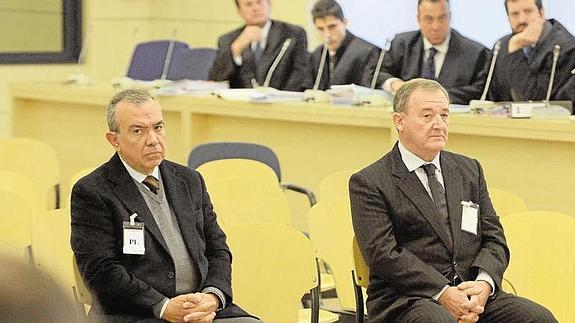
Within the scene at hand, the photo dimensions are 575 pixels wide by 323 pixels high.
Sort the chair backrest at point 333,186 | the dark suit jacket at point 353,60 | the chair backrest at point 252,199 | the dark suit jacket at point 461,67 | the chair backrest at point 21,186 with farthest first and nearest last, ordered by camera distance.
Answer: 1. the dark suit jacket at point 353,60
2. the dark suit jacket at point 461,67
3. the chair backrest at point 333,186
4. the chair backrest at point 21,186
5. the chair backrest at point 252,199

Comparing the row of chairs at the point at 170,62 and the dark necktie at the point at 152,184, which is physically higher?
the dark necktie at the point at 152,184

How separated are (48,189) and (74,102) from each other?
200 centimetres

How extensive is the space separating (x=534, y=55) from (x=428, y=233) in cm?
252

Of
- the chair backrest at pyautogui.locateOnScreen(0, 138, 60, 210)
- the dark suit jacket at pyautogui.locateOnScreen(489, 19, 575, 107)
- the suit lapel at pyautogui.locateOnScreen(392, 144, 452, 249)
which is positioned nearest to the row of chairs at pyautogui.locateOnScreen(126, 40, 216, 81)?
the chair backrest at pyautogui.locateOnScreen(0, 138, 60, 210)

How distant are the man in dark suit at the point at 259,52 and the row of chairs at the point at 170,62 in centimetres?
101

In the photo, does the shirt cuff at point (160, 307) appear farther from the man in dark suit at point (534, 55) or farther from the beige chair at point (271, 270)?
the man in dark suit at point (534, 55)

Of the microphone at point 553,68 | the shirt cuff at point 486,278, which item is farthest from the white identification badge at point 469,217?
the microphone at point 553,68

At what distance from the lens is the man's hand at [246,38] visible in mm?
6941

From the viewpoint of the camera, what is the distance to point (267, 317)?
3.36 meters

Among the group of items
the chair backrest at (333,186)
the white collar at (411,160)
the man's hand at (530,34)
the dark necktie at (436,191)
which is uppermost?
the man's hand at (530,34)

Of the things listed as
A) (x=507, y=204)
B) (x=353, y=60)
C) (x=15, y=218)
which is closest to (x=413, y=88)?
(x=507, y=204)

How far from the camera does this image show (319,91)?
605 cm

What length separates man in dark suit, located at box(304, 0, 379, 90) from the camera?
250 inches

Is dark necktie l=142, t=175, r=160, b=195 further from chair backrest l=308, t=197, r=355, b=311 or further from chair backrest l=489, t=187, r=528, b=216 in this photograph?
chair backrest l=489, t=187, r=528, b=216
